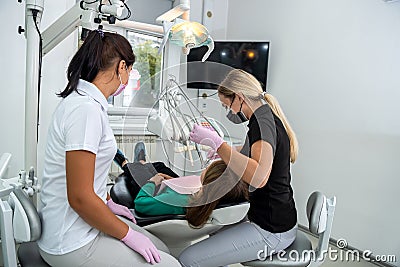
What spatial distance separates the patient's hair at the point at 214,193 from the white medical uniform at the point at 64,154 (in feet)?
1.07

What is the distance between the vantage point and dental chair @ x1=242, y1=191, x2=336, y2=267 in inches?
43.7

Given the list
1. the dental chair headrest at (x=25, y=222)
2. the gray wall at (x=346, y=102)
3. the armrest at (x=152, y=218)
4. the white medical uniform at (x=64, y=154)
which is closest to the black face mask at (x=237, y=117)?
the armrest at (x=152, y=218)

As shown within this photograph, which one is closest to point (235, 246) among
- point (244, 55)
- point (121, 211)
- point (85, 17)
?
point (121, 211)

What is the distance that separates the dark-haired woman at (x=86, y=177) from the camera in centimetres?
82

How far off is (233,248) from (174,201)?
10.3 inches

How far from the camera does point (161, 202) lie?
43.8 inches

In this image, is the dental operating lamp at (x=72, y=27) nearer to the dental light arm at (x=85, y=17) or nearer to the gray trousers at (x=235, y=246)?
the dental light arm at (x=85, y=17)

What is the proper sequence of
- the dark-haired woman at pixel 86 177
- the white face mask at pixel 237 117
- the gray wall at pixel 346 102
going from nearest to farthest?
the dark-haired woman at pixel 86 177 < the white face mask at pixel 237 117 < the gray wall at pixel 346 102

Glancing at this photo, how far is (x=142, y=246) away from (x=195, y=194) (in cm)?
30

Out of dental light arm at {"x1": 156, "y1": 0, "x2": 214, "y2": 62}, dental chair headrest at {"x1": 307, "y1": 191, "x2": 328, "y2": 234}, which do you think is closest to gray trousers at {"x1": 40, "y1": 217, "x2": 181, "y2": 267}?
dental chair headrest at {"x1": 307, "y1": 191, "x2": 328, "y2": 234}

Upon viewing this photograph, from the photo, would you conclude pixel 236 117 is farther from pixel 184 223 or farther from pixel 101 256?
pixel 101 256

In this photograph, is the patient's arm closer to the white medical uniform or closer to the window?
the white medical uniform

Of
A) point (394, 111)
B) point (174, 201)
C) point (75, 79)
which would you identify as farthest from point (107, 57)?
point (394, 111)

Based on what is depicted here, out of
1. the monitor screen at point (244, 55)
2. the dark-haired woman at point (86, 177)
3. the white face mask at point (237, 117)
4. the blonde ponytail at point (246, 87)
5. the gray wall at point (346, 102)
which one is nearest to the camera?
the dark-haired woman at point (86, 177)
